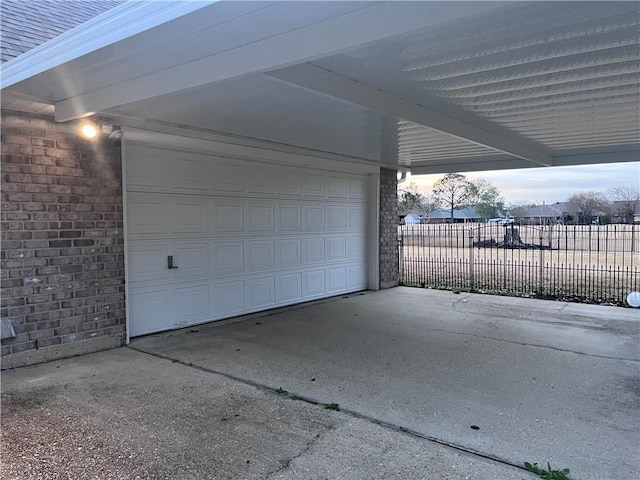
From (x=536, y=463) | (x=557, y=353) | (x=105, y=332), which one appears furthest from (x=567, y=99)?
(x=105, y=332)

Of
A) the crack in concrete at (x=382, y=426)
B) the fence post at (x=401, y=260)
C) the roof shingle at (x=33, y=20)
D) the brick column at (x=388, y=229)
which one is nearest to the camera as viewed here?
the crack in concrete at (x=382, y=426)

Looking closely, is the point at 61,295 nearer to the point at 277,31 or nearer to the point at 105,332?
the point at 105,332

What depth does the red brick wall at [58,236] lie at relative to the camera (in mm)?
4367

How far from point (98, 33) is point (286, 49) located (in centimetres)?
132

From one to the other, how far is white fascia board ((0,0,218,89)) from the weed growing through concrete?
322 cm

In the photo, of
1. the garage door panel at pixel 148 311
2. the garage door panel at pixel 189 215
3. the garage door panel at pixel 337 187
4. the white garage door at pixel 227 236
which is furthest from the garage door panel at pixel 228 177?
the garage door panel at pixel 337 187

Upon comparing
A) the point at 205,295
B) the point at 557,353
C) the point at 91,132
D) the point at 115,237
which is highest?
the point at 91,132

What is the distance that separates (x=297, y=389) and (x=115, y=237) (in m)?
2.93

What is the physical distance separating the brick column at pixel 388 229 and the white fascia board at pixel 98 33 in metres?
7.15

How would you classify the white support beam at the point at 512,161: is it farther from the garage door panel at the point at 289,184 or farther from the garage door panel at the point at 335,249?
the garage door panel at the point at 289,184

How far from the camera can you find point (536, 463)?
8.77ft

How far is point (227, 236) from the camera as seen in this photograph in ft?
22.6

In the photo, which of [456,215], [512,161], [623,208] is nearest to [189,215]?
[512,161]

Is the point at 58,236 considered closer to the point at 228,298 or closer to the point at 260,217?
the point at 228,298
